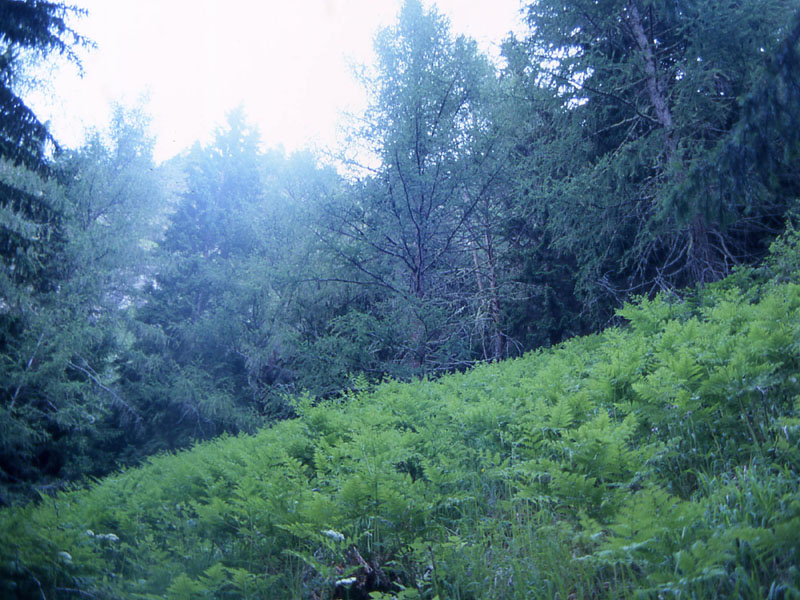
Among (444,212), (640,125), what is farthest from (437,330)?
(640,125)

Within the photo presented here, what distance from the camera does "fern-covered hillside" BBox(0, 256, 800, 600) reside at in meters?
2.20

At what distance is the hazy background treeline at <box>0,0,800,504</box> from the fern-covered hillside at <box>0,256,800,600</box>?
4743 millimetres

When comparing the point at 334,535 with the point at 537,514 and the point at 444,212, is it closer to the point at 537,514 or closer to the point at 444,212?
the point at 537,514

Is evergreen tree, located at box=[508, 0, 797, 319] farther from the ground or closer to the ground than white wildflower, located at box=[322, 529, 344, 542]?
farther from the ground

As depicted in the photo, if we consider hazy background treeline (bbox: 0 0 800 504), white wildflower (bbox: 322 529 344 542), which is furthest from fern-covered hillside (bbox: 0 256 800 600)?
hazy background treeline (bbox: 0 0 800 504)

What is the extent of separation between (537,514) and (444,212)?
9.53 metres

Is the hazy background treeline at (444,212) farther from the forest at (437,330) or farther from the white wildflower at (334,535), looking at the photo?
the white wildflower at (334,535)

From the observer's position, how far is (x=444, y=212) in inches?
474

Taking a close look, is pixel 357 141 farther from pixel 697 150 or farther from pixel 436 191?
pixel 697 150

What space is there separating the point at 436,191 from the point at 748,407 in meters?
8.84

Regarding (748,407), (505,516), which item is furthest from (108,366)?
(748,407)

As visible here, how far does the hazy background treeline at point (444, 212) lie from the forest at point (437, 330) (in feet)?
0.26

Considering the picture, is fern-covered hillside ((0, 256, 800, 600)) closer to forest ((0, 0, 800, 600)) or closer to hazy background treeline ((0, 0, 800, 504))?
forest ((0, 0, 800, 600))

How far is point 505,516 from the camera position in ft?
11.3
